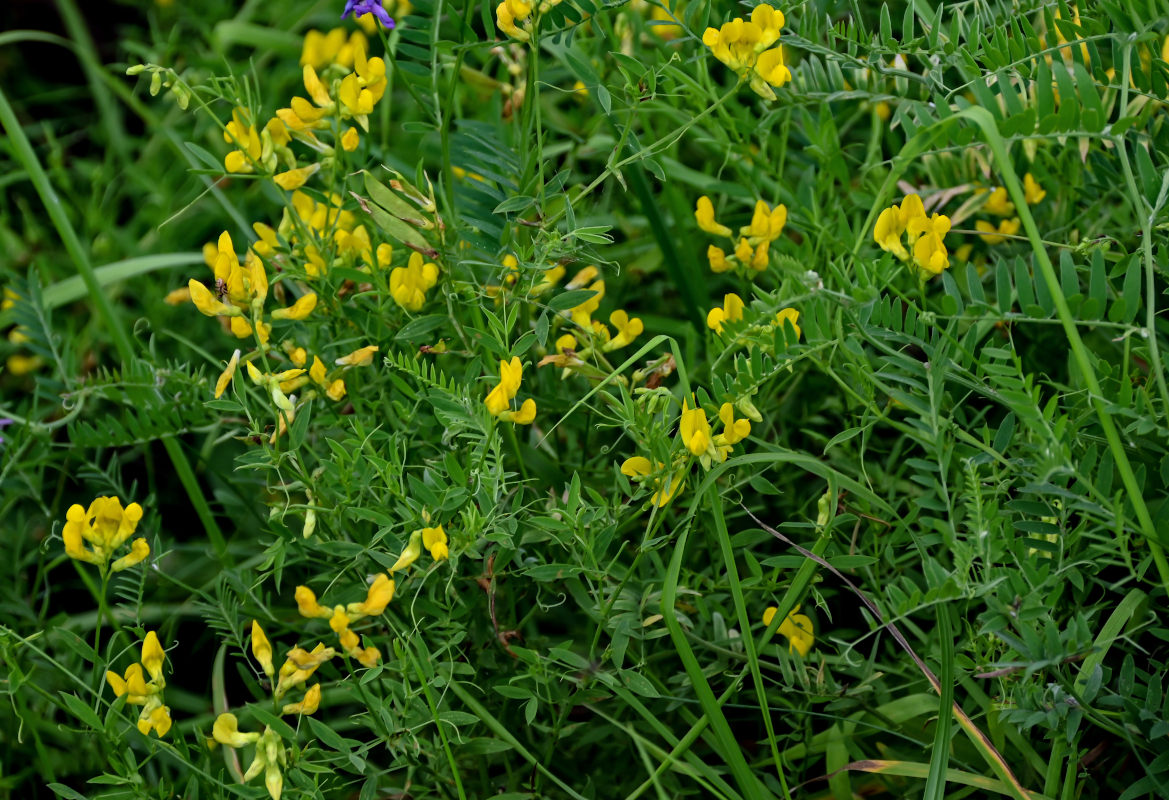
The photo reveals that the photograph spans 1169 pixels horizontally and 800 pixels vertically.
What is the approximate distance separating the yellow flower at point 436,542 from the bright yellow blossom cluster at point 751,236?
47cm

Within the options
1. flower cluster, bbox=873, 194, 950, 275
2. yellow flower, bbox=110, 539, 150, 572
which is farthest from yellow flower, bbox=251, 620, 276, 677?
flower cluster, bbox=873, 194, 950, 275

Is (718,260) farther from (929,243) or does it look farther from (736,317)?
(929,243)

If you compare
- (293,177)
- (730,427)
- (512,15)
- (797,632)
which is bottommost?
(797,632)

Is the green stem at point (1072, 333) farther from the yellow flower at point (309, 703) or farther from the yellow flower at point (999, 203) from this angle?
the yellow flower at point (309, 703)

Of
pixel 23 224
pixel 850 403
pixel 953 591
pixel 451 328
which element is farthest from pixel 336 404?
pixel 23 224

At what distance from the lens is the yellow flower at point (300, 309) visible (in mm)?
1104

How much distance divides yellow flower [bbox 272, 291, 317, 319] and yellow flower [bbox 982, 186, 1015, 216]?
2.69 feet

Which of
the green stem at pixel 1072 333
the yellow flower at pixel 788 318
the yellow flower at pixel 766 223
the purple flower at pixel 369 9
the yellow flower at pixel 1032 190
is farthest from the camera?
the yellow flower at pixel 1032 190

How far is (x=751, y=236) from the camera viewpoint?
126 cm

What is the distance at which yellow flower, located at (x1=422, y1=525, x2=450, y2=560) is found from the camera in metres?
0.94

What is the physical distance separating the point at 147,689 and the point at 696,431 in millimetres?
546

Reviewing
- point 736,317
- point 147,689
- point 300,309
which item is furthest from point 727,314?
point 147,689

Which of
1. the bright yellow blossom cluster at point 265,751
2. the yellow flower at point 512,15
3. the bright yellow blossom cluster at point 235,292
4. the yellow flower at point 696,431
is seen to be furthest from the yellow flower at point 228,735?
the yellow flower at point 512,15

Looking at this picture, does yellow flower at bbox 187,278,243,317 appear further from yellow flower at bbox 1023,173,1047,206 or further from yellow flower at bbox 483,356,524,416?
yellow flower at bbox 1023,173,1047,206
